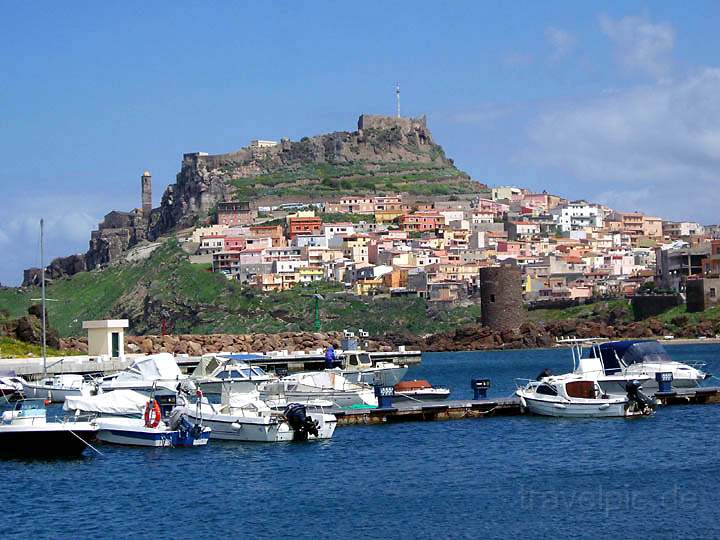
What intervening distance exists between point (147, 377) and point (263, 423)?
15840mm

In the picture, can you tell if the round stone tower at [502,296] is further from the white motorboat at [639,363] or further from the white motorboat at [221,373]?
the white motorboat at [639,363]

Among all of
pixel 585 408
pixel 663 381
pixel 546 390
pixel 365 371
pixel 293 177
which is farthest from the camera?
pixel 293 177

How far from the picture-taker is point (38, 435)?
30969 millimetres

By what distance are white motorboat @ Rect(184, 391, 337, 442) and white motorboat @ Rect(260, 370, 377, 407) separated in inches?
186

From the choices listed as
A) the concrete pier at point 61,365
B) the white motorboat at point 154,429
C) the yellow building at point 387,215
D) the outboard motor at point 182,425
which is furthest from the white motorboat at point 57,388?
the yellow building at point 387,215

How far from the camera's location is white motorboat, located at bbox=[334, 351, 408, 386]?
47.7 metres

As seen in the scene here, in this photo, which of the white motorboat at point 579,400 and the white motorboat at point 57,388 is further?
the white motorboat at point 57,388

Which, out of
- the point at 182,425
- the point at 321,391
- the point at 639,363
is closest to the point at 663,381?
the point at 639,363

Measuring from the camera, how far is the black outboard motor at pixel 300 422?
33.9m

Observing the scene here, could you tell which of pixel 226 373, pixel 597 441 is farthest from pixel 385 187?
pixel 597 441

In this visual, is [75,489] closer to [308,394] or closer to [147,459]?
[147,459]

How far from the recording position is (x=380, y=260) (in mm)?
136500

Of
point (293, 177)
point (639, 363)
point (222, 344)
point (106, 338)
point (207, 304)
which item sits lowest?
point (639, 363)

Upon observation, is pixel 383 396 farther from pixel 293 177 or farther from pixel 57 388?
pixel 293 177
